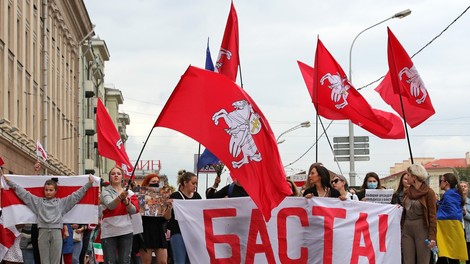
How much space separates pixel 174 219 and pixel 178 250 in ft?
1.21

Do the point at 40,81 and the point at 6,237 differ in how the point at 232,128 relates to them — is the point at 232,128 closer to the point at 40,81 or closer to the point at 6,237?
the point at 6,237

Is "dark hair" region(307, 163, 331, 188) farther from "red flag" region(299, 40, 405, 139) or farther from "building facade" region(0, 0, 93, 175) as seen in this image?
"building facade" region(0, 0, 93, 175)

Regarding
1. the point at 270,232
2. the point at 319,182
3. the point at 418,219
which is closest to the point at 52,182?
the point at 270,232

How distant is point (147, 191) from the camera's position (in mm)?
12695

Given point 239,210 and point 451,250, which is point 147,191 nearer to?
point 239,210

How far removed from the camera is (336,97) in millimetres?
14641

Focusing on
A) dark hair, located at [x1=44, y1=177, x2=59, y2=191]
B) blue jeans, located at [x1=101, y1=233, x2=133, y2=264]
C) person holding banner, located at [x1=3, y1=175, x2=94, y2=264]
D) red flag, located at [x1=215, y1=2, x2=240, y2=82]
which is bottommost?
blue jeans, located at [x1=101, y1=233, x2=133, y2=264]

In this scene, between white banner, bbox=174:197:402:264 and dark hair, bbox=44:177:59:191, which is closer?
white banner, bbox=174:197:402:264

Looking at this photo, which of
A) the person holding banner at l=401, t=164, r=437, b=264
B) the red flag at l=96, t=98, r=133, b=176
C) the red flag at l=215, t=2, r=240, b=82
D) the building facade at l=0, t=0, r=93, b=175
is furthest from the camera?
the building facade at l=0, t=0, r=93, b=175

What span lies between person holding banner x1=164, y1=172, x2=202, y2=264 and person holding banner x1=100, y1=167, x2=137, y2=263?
1.95 feet

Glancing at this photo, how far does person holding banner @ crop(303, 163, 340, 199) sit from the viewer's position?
10633mm

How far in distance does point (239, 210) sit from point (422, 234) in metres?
2.30

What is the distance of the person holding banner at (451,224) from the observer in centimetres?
1279

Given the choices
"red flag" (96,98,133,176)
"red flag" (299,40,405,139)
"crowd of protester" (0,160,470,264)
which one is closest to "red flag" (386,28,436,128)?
"red flag" (299,40,405,139)
